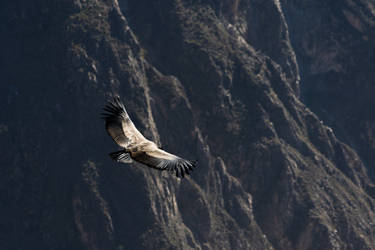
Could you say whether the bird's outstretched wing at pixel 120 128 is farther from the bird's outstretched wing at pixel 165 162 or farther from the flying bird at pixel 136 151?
the bird's outstretched wing at pixel 165 162

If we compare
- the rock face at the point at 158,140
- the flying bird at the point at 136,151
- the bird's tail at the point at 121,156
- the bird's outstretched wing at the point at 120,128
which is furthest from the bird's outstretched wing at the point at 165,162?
the rock face at the point at 158,140

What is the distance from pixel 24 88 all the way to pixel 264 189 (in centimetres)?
6540

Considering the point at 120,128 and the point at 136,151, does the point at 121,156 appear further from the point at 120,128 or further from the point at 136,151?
the point at 120,128

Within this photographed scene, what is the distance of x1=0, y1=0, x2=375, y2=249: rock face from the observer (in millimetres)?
125500

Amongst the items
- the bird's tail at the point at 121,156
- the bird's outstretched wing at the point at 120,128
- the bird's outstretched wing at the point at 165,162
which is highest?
the bird's outstretched wing at the point at 120,128

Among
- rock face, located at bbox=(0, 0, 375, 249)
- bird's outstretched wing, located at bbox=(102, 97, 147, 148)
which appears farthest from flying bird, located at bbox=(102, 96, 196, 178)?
rock face, located at bbox=(0, 0, 375, 249)

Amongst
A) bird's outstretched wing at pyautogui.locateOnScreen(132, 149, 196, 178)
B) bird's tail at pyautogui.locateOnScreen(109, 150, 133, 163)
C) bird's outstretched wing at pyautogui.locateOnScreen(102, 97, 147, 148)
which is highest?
bird's outstretched wing at pyautogui.locateOnScreen(102, 97, 147, 148)

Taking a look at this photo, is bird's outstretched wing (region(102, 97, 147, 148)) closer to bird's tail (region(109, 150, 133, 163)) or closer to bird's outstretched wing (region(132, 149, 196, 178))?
bird's tail (region(109, 150, 133, 163))

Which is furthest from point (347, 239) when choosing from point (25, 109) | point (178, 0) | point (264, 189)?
point (25, 109)

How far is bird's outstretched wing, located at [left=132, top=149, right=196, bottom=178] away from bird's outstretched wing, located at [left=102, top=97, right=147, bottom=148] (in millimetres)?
1883

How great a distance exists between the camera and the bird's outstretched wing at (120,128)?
31.3 meters

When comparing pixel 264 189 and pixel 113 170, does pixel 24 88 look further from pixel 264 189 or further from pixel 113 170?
pixel 264 189

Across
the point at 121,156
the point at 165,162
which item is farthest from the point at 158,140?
the point at 165,162

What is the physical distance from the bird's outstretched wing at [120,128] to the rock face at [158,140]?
3661 inches
